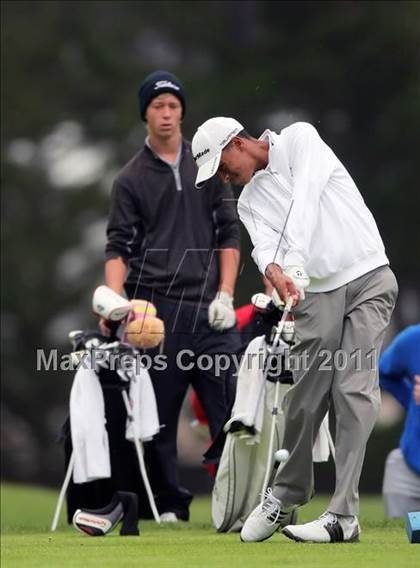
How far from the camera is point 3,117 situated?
1708 cm

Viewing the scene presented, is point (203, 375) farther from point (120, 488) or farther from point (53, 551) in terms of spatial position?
point (53, 551)

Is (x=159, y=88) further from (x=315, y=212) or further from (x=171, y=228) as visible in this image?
(x=315, y=212)

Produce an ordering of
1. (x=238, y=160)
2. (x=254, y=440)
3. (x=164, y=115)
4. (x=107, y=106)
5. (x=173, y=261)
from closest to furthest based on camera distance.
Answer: (x=238, y=160)
(x=254, y=440)
(x=173, y=261)
(x=164, y=115)
(x=107, y=106)

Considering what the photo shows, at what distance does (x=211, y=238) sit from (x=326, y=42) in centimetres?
814

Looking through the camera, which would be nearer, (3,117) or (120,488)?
(120,488)

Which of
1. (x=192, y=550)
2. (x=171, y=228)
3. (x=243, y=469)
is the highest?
(x=171, y=228)

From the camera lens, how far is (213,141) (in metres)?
6.40

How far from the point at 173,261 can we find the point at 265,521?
217cm

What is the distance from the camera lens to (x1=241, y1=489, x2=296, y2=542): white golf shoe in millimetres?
6367

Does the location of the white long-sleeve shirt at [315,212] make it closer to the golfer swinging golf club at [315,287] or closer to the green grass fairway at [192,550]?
the golfer swinging golf club at [315,287]

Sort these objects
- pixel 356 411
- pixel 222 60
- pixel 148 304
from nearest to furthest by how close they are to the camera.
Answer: pixel 356 411 → pixel 148 304 → pixel 222 60

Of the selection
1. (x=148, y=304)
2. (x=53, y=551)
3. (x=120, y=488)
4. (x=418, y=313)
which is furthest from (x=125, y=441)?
(x=418, y=313)

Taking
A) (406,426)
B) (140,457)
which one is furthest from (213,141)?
(406,426)

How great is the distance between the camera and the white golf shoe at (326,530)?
241 inches
